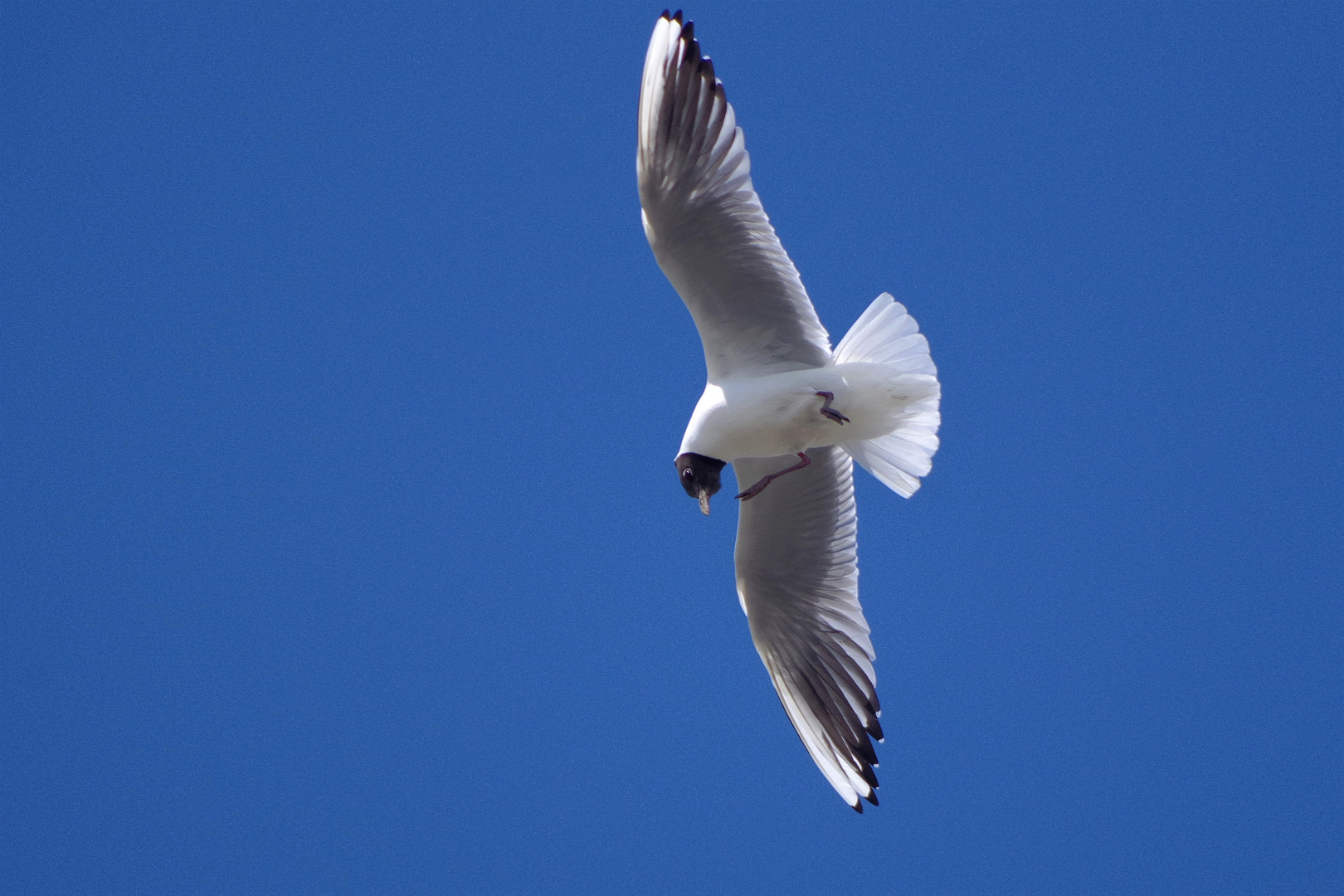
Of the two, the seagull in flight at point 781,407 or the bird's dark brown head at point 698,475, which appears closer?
the seagull in flight at point 781,407

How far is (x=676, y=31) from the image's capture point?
3418 millimetres

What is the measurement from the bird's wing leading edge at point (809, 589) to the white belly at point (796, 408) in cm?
38

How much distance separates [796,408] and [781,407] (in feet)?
0.14

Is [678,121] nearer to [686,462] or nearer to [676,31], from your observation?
[676,31]

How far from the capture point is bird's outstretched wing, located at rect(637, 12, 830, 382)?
3.42m

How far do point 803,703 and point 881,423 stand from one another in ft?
3.26

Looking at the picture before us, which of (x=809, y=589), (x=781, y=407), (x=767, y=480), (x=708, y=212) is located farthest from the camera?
(x=809, y=589)

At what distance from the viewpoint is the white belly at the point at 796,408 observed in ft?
11.8

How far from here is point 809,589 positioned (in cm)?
415

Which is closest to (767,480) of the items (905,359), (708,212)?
(905,359)

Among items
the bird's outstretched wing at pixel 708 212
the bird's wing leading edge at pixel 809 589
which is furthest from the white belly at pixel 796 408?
the bird's wing leading edge at pixel 809 589

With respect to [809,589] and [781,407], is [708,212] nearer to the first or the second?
[781,407]

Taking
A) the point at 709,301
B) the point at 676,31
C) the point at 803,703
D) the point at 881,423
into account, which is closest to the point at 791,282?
the point at 709,301

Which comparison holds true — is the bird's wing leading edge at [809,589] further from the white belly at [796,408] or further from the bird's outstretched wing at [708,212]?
the bird's outstretched wing at [708,212]
